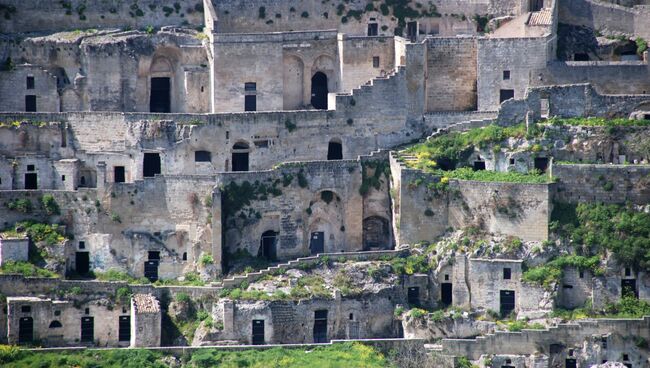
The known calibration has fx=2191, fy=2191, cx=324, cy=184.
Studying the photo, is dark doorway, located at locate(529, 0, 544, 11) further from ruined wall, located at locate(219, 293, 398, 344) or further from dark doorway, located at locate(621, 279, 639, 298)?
ruined wall, located at locate(219, 293, 398, 344)

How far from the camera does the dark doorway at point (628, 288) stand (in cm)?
7969

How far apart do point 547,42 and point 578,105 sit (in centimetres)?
307

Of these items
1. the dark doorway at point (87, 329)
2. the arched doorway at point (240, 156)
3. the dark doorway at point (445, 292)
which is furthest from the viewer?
the arched doorway at point (240, 156)

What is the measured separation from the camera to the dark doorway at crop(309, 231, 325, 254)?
3344 inches

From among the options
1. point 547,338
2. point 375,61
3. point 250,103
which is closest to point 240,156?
point 250,103

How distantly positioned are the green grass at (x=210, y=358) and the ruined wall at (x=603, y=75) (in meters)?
14.3

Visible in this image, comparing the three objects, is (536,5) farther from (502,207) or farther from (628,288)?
(628,288)

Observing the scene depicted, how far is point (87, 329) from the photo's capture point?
3201 inches

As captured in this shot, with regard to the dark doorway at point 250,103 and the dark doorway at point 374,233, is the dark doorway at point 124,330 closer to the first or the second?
the dark doorway at point 374,233

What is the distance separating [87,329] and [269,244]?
7963 mm

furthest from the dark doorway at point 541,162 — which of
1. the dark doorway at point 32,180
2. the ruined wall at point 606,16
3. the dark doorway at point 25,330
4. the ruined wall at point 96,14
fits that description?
the dark doorway at point 25,330

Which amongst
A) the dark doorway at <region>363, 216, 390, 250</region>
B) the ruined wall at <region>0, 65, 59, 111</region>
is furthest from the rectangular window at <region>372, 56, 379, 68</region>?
the ruined wall at <region>0, 65, 59, 111</region>

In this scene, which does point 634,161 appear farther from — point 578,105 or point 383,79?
point 383,79

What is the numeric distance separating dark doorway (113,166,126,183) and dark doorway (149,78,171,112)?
3.99m
